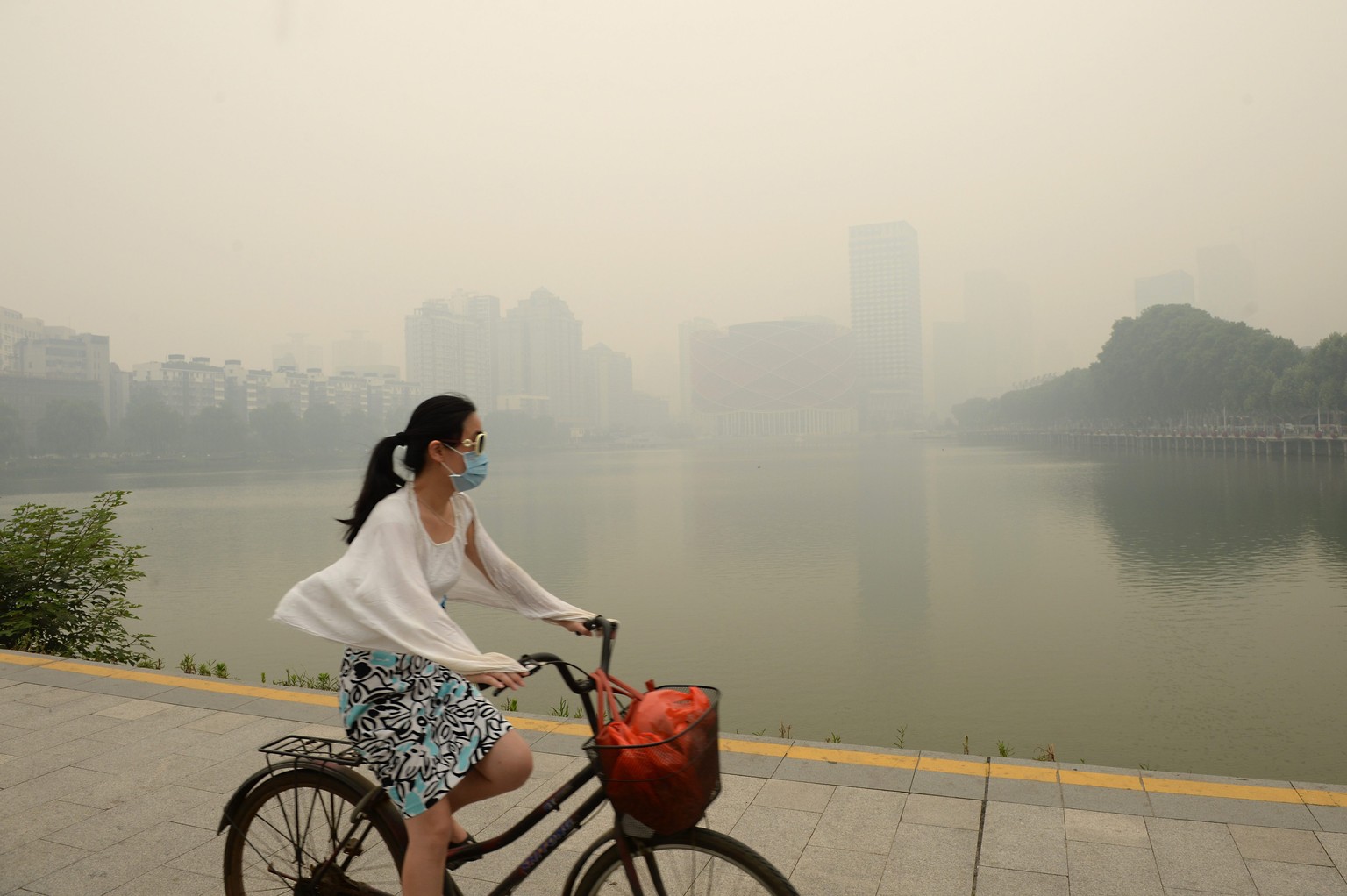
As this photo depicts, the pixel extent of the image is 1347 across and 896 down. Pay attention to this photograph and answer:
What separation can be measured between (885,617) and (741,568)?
4718 mm

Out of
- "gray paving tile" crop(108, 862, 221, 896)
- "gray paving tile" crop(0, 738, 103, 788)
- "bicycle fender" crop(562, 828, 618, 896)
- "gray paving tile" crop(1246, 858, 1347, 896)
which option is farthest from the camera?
"gray paving tile" crop(0, 738, 103, 788)

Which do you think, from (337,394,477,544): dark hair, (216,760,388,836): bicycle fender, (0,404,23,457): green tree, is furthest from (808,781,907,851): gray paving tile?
(0,404,23,457): green tree

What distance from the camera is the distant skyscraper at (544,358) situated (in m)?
185

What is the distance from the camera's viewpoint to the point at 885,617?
12609 millimetres

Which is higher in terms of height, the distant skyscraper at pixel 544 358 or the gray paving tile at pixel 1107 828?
the distant skyscraper at pixel 544 358

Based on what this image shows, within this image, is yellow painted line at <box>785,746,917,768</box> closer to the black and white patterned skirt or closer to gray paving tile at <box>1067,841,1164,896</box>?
gray paving tile at <box>1067,841,1164,896</box>

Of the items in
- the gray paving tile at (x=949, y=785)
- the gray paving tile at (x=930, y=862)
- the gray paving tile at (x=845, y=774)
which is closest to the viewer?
the gray paving tile at (x=930, y=862)

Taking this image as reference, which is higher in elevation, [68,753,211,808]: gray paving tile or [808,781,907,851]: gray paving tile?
[68,753,211,808]: gray paving tile

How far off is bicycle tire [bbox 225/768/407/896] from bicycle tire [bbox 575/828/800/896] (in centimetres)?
55

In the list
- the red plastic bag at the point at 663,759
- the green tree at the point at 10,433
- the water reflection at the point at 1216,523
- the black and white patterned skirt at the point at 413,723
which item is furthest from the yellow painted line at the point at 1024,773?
the green tree at the point at 10,433

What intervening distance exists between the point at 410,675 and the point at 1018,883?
2.04 metres

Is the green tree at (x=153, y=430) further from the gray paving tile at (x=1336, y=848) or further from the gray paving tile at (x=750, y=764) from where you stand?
the gray paving tile at (x=1336, y=848)

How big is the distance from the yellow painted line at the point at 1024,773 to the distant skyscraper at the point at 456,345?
6147 inches

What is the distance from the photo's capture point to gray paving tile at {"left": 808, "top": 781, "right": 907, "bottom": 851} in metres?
3.28
